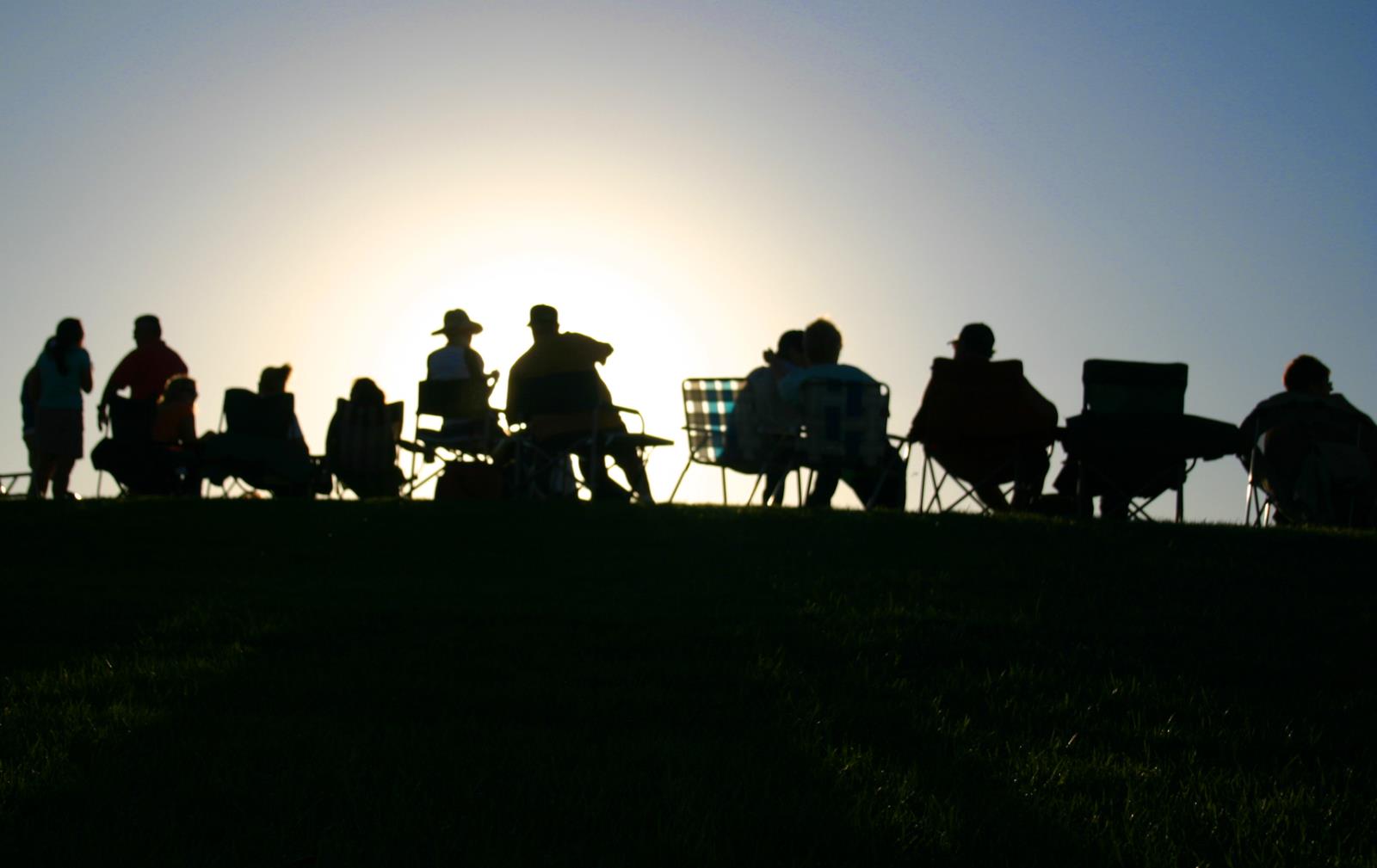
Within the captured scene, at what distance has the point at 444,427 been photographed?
41.2 ft

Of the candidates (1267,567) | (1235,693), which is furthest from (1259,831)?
(1267,567)

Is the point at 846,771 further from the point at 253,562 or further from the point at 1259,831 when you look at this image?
the point at 253,562

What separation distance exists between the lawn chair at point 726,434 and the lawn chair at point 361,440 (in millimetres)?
3019

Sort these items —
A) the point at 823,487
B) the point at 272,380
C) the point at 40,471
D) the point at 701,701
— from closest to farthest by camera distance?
the point at 701,701
the point at 823,487
the point at 40,471
the point at 272,380

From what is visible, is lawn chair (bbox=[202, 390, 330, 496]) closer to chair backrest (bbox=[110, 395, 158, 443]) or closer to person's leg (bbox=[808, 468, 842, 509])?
chair backrest (bbox=[110, 395, 158, 443])

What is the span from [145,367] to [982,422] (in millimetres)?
6808

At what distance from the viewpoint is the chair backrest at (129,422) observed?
13.9 m

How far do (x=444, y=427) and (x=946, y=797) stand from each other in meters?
8.91

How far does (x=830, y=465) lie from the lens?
35.9ft

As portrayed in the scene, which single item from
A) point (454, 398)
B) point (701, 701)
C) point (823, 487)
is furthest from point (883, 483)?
point (701, 701)

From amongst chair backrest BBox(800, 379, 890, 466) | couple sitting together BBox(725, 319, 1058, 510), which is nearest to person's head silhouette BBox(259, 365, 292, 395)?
couple sitting together BBox(725, 319, 1058, 510)

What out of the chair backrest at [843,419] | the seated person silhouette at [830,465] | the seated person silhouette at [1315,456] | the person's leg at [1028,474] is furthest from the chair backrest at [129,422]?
the seated person silhouette at [1315,456]

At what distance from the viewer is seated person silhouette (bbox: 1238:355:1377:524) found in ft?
35.7

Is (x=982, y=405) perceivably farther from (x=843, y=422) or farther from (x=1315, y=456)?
(x=1315, y=456)
